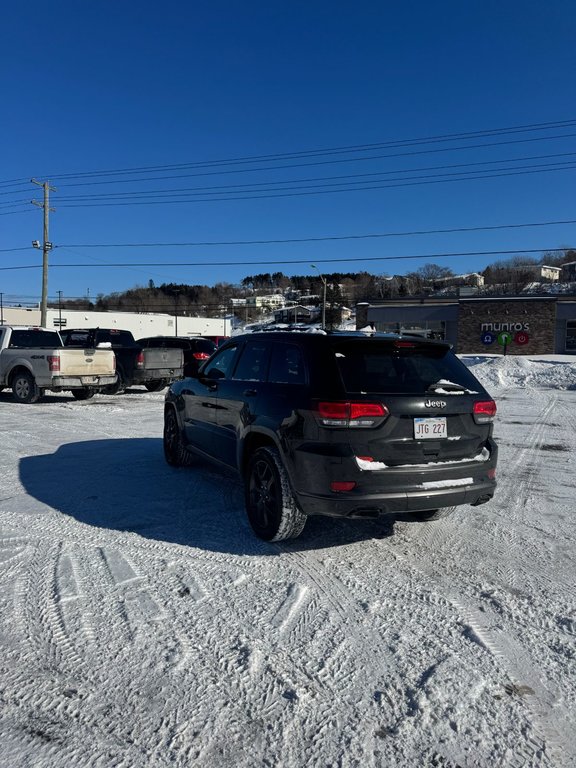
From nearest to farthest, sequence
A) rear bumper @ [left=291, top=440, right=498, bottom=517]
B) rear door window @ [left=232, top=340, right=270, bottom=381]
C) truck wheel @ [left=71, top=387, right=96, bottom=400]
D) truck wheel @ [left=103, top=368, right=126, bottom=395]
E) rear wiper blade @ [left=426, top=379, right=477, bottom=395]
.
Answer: rear bumper @ [left=291, top=440, right=498, bottom=517], rear wiper blade @ [left=426, top=379, right=477, bottom=395], rear door window @ [left=232, top=340, right=270, bottom=381], truck wheel @ [left=71, top=387, right=96, bottom=400], truck wheel @ [left=103, top=368, right=126, bottom=395]

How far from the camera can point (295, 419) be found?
13.7 ft

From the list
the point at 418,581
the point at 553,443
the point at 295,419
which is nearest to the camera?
the point at 418,581

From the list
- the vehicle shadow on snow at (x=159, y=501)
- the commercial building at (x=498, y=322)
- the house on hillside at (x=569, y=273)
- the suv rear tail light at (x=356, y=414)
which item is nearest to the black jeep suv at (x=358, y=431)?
the suv rear tail light at (x=356, y=414)

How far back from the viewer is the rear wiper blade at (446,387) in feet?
13.8

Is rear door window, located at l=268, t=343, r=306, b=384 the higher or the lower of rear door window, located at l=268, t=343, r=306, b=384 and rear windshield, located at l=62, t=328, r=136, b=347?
the lower

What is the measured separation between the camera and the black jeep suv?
155 inches

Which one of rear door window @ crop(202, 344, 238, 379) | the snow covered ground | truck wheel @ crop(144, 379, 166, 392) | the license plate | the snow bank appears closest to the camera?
the snow covered ground

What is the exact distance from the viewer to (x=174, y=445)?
7012 mm

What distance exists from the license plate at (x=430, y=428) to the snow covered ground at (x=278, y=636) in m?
0.99

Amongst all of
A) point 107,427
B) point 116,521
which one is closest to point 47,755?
point 116,521

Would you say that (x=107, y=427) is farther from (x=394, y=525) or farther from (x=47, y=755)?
(x=47, y=755)

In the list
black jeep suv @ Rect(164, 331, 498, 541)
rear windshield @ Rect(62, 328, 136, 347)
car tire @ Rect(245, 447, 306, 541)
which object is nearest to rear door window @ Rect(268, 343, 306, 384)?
black jeep suv @ Rect(164, 331, 498, 541)

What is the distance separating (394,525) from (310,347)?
74.6 inches

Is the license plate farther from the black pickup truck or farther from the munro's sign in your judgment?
the munro's sign
